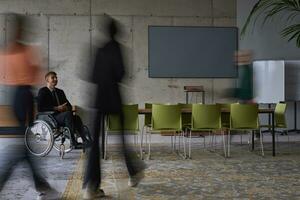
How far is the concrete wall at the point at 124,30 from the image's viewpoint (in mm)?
10062

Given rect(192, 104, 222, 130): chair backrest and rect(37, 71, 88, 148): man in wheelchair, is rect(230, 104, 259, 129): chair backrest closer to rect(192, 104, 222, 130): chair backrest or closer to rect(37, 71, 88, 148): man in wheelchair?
rect(192, 104, 222, 130): chair backrest

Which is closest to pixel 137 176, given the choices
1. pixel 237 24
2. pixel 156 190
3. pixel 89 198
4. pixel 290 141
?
pixel 156 190

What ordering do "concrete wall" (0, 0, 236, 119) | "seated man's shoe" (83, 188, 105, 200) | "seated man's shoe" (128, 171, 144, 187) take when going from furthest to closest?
"concrete wall" (0, 0, 236, 119), "seated man's shoe" (128, 171, 144, 187), "seated man's shoe" (83, 188, 105, 200)

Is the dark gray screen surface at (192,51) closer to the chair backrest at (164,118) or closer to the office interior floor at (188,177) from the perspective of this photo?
the office interior floor at (188,177)

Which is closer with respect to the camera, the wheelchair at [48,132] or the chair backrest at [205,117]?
the wheelchair at [48,132]

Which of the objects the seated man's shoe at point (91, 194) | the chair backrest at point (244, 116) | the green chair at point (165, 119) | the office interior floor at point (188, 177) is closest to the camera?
the seated man's shoe at point (91, 194)

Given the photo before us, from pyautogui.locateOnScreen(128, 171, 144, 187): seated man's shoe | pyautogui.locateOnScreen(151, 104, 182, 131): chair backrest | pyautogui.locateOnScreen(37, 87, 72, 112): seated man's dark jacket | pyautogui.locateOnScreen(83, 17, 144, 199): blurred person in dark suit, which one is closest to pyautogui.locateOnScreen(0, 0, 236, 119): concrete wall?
pyautogui.locateOnScreen(151, 104, 182, 131): chair backrest

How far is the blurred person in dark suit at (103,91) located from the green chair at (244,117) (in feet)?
10.1

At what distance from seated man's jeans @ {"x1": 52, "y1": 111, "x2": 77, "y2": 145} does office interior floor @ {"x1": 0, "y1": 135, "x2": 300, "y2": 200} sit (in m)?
0.45

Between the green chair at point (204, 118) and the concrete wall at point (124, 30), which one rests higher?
the concrete wall at point (124, 30)

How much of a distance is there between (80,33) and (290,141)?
528 centimetres

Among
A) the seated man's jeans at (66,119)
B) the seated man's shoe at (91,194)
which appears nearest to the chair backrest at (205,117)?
the seated man's jeans at (66,119)

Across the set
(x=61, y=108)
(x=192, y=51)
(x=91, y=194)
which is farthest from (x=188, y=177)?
(x=192, y=51)

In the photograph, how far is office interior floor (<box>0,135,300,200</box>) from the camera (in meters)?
4.01
